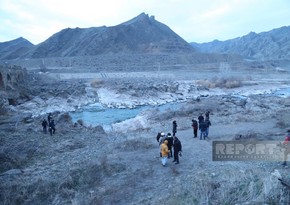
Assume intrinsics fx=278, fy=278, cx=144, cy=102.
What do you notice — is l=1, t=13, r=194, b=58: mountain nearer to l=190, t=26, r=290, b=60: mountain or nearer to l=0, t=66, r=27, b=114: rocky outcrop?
l=190, t=26, r=290, b=60: mountain

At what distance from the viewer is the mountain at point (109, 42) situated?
3858 inches

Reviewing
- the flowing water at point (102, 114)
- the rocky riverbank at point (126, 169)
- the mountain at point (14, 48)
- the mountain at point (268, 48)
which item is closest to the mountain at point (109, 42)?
the mountain at point (14, 48)

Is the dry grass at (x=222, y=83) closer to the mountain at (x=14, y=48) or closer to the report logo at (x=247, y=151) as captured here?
the report logo at (x=247, y=151)

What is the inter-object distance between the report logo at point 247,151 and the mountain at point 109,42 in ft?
284

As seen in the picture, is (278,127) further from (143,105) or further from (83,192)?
(143,105)

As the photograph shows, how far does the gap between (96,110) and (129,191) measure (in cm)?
2258

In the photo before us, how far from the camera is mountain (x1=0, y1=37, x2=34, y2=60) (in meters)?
105

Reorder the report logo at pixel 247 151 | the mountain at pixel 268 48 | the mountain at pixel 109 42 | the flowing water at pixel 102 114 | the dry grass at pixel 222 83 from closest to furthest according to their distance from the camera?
the report logo at pixel 247 151
the flowing water at pixel 102 114
the dry grass at pixel 222 83
the mountain at pixel 109 42
the mountain at pixel 268 48

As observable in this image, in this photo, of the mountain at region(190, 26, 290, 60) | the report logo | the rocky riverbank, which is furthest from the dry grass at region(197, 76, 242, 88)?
the mountain at region(190, 26, 290, 60)

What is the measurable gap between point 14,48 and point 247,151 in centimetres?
13565

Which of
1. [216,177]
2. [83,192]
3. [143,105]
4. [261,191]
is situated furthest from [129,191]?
[143,105]

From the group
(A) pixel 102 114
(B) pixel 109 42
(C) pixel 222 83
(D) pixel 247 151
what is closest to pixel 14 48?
(B) pixel 109 42

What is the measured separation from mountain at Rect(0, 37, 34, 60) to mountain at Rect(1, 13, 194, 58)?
148 inches

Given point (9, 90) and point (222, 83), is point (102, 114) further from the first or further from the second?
point (222, 83)
